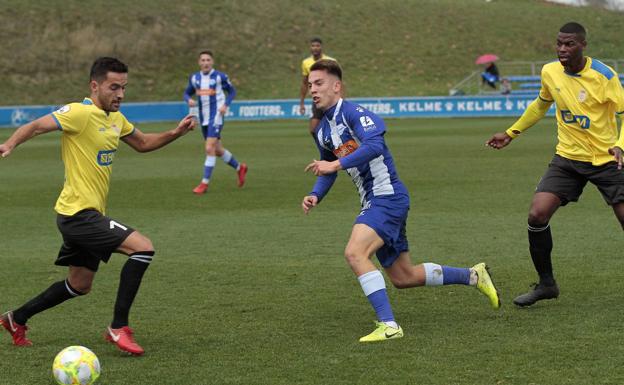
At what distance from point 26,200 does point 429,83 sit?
37114mm

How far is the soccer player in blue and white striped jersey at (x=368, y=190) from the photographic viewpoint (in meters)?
6.43

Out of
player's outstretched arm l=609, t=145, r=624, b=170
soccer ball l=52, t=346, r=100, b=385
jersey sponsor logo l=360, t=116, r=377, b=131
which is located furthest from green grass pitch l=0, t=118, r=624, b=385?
jersey sponsor logo l=360, t=116, r=377, b=131

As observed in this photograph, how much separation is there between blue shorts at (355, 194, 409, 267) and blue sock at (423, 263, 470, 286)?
38 centimetres

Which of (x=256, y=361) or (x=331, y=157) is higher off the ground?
(x=331, y=157)

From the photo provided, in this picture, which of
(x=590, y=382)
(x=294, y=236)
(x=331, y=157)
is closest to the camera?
(x=590, y=382)

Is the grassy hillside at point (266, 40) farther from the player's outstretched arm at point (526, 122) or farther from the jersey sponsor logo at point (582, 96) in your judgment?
the jersey sponsor logo at point (582, 96)

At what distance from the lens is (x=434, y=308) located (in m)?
7.34

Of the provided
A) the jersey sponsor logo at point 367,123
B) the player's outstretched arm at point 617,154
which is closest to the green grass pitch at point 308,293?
the player's outstretched arm at point 617,154

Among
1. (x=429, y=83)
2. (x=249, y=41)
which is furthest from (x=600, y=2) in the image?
(x=249, y=41)

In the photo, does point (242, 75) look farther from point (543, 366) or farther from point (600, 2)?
point (543, 366)

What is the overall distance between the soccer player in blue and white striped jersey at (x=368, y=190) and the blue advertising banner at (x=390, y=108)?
2971cm

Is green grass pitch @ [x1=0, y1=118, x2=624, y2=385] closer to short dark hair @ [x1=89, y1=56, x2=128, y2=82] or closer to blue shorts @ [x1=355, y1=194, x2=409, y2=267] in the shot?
blue shorts @ [x1=355, y1=194, x2=409, y2=267]

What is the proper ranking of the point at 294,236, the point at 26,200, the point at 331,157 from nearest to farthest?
the point at 331,157 < the point at 294,236 < the point at 26,200

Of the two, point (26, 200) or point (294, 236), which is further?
point (26, 200)
